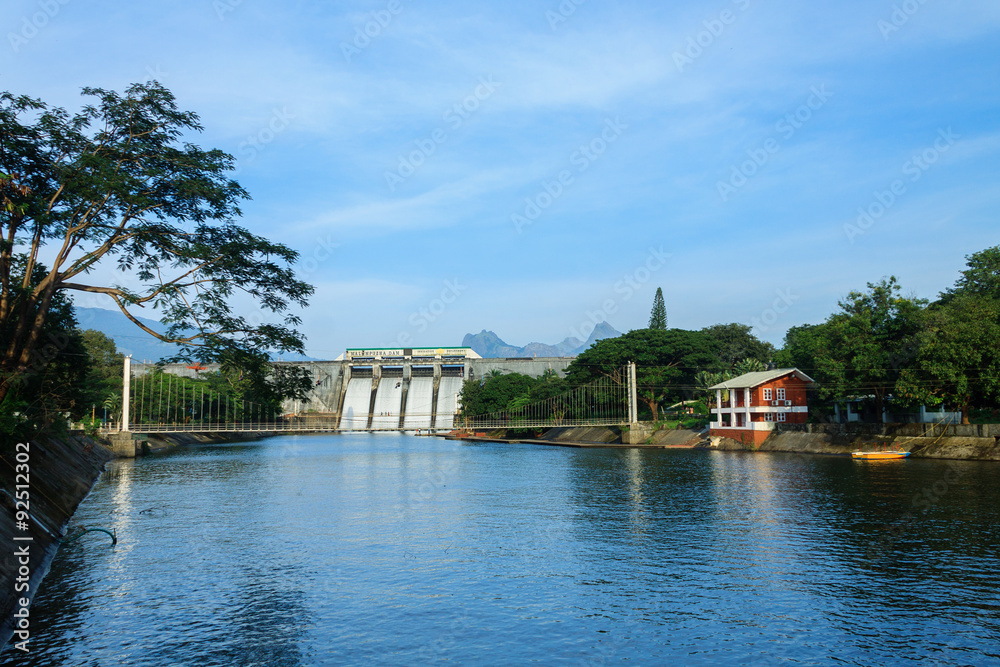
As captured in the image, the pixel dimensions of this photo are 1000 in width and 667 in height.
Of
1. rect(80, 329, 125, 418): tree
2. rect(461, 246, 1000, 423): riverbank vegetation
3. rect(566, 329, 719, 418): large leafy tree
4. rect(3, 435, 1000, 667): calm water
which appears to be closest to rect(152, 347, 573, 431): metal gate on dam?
rect(80, 329, 125, 418): tree

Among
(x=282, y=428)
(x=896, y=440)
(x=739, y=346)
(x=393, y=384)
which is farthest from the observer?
(x=393, y=384)

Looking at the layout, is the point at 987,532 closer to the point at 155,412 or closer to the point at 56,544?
the point at 56,544

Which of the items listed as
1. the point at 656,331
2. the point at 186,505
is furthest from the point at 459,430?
the point at 186,505

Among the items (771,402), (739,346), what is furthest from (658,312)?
(771,402)

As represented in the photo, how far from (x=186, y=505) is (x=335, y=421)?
388 ft

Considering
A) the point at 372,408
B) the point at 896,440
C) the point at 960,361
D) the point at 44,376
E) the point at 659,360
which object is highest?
the point at 659,360

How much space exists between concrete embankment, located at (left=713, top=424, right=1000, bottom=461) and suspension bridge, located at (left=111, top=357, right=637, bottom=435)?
27172mm

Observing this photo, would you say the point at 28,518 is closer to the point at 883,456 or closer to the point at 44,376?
the point at 44,376

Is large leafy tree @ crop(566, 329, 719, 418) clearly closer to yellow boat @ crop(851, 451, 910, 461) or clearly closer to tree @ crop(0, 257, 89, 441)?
yellow boat @ crop(851, 451, 910, 461)

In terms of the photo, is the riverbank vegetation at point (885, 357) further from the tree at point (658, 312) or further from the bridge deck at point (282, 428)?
the tree at point (658, 312)

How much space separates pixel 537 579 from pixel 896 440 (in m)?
50.3

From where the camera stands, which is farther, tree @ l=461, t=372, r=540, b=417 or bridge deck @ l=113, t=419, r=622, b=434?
tree @ l=461, t=372, r=540, b=417

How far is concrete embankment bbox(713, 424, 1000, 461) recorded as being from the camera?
5238 cm

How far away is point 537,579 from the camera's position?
66.2 feet
